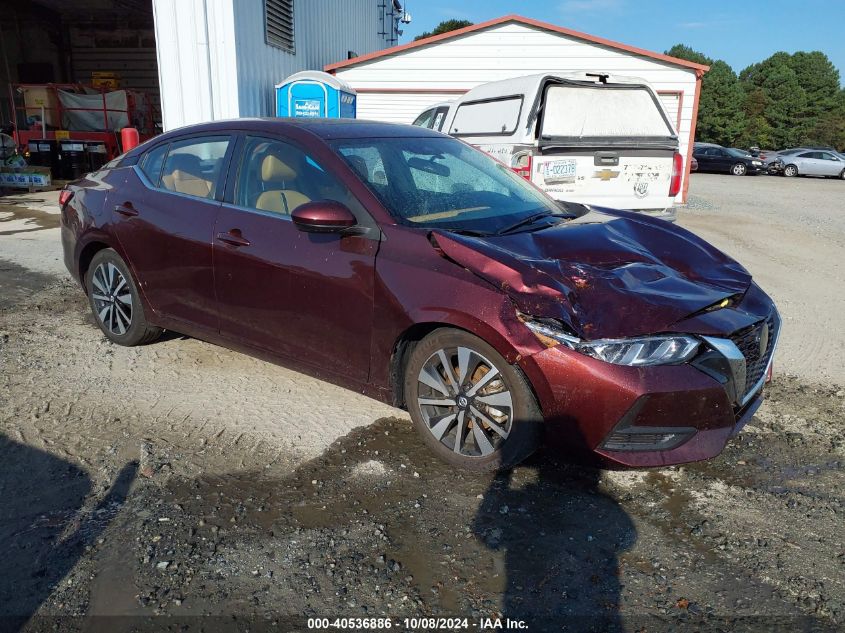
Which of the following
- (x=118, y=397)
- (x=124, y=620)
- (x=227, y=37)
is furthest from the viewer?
(x=227, y=37)

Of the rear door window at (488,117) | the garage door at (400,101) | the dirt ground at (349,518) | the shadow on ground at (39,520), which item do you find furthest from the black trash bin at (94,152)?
the shadow on ground at (39,520)

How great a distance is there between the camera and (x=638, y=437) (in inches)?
117

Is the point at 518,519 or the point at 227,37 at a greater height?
the point at 227,37

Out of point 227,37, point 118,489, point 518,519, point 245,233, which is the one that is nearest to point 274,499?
point 118,489

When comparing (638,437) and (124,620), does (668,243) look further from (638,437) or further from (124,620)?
(124,620)

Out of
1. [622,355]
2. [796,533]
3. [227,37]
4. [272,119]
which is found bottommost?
[796,533]

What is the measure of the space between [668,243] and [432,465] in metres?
1.86

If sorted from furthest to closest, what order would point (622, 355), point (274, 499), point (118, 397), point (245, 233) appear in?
point (118, 397)
point (245, 233)
point (274, 499)
point (622, 355)

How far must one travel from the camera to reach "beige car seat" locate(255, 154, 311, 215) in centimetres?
387

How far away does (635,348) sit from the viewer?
2.93m

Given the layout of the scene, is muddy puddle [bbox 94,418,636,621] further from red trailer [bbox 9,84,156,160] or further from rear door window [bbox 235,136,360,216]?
red trailer [bbox 9,84,156,160]

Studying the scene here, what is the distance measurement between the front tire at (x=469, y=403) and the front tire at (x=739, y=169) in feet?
98.5

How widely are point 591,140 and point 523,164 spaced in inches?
33.5

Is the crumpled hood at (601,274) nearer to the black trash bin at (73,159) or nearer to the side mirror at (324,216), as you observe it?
the side mirror at (324,216)
